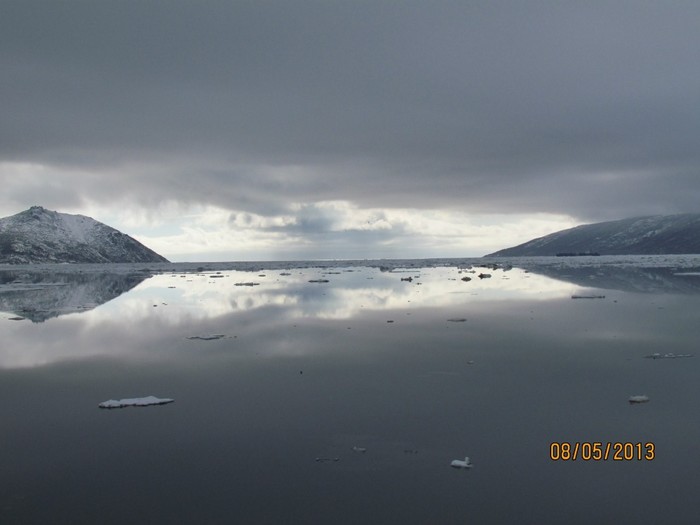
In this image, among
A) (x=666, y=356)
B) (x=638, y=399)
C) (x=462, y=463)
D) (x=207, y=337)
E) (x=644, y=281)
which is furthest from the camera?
(x=644, y=281)

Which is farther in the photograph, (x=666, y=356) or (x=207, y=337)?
(x=207, y=337)

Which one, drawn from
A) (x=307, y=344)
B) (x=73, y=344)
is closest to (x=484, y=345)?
(x=307, y=344)

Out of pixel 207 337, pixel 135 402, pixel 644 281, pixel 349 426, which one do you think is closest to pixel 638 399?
pixel 349 426

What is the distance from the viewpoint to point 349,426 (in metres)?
10.3

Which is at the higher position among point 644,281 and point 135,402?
point 644,281

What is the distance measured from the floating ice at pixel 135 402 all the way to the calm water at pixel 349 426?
0.84 ft

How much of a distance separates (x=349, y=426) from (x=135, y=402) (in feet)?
17.3

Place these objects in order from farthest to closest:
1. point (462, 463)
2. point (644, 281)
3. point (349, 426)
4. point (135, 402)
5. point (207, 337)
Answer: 1. point (644, 281)
2. point (207, 337)
3. point (135, 402)
4. point (349, 426)
5. point (462, 463)

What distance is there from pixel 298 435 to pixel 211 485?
2266 millimetres

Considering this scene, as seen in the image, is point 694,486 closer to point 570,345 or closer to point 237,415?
point 237,415

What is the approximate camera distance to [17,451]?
366 inches

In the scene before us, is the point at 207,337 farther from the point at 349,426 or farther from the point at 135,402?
the point at 349,426

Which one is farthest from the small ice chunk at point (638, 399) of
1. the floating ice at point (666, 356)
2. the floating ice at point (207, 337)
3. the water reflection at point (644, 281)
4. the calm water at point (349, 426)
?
the water reflection at point (644, 281)

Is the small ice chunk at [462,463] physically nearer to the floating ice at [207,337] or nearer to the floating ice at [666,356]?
the floating ice at [666,356]
